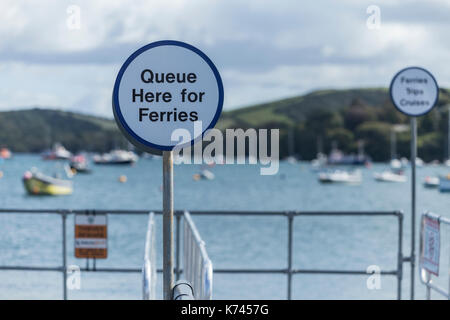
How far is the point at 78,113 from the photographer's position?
102m

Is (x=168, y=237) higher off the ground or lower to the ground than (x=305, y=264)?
higher

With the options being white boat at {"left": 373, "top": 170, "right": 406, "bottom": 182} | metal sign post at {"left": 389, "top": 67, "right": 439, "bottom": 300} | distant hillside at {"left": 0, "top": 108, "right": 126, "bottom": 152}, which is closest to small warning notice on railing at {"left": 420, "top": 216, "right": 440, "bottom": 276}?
metal sign post at {"left": 389, "top": 67, "right": 439, "bottom": 300}

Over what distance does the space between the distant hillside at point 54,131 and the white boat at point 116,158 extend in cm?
253

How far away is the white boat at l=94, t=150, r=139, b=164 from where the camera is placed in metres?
176

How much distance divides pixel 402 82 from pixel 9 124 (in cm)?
11639

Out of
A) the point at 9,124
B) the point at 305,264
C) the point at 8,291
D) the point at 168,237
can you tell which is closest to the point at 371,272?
the point at 168,237

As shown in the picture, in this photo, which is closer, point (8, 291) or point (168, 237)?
point (168, 237)

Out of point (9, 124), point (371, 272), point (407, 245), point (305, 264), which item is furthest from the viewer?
point (9, 124)

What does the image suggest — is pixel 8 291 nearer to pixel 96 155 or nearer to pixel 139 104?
pixel 139 104

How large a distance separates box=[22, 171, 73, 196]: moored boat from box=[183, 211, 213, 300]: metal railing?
2785 inches

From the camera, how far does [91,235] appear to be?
9.88 m

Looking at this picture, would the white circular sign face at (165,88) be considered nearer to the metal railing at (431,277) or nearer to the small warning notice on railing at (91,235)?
the metal railing at (431,277)

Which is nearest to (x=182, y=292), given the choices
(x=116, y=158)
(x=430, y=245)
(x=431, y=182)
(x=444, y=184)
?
(x=430, y=245)

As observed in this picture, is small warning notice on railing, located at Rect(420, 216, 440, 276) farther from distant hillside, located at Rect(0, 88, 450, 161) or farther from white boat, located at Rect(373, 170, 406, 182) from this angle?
distant hillside, located at Rect(0, 88, 450, 161)
